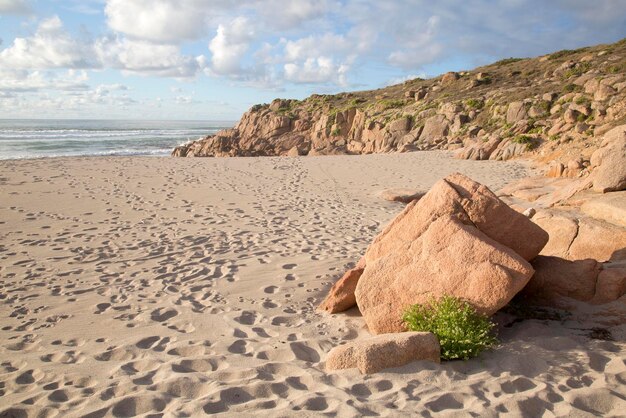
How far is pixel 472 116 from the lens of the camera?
3173 centimetres

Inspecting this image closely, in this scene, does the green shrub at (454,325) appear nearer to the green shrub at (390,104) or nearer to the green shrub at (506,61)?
the green shrub at (390,104)

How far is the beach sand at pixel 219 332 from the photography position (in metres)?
3.99

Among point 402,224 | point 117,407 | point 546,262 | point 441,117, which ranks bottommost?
point 117,407

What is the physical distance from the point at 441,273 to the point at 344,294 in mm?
1421

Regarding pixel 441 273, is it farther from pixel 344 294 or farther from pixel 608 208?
pixel 608 208

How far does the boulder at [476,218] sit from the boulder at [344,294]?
0.44m

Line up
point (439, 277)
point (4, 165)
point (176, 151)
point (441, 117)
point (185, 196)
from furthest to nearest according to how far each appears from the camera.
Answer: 1. point (176, 151)
2. point (441, 117)
3. point (4, 165)
4. point (185, 196)
5. point (439, 277)

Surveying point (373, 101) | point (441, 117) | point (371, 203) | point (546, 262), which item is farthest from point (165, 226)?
point (373, 101)

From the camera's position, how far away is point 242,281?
7.28 metres

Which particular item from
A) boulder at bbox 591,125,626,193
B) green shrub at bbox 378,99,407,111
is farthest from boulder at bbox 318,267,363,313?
green shrub at bbox 378,99,407,111

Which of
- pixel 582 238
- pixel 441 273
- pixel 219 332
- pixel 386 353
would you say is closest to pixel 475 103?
pixel 582 238

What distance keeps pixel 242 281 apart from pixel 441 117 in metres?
28.6

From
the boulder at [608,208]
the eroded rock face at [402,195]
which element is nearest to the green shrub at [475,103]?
the eroded rock face at [402,195]

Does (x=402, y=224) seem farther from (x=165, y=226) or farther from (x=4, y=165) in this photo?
(x=4, y=165)
